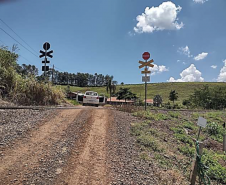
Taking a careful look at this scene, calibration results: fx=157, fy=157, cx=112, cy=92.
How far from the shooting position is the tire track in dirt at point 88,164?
9.18ft

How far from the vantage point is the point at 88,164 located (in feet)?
10.8

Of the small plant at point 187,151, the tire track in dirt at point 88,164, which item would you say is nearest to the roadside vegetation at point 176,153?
the small plant at point 187,151

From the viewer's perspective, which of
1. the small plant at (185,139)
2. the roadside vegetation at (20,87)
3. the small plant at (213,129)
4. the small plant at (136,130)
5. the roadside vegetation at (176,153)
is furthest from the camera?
the roadside vegetation at (20,87)

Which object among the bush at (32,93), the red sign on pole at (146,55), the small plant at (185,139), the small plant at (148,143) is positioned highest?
the red sign on pole at (146,55)

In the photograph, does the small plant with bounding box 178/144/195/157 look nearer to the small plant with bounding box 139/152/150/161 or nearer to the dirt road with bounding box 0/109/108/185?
the small plant with bounding box 139/152/150/161

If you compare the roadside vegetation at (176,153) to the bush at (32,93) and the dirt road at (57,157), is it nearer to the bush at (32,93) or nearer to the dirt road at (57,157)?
the dirt road at (57,157)

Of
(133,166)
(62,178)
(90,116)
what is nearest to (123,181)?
(133,166)

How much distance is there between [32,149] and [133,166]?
243 cm

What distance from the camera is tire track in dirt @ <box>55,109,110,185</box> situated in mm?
2797

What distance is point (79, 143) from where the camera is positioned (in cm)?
423

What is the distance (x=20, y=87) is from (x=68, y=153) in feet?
23.4

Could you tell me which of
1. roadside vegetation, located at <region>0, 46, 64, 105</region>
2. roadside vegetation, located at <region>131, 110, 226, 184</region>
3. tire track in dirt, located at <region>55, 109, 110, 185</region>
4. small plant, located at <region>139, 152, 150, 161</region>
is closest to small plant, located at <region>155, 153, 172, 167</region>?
roadside vegetation, located at <region>131, 110, 226, 184</region>

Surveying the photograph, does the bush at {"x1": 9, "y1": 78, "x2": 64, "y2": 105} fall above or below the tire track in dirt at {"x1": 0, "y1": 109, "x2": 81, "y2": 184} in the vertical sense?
above

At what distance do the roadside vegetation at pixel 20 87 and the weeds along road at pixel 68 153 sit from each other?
3080 millimetres
